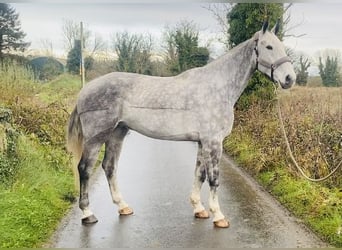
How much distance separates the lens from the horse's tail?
4.46 m

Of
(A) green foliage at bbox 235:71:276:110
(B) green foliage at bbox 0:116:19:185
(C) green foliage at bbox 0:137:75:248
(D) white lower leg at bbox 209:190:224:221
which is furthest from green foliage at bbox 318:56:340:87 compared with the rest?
(B) green foliage at bbox 0:116:19:185

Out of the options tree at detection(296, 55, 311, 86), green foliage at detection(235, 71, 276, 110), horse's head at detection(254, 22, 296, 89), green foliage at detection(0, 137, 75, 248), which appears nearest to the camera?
green foliage at detection(0, 137, 75, 248)

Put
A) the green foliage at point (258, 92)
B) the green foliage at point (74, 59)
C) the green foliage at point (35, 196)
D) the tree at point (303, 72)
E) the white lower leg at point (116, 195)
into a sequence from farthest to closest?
the green foliage at point (258, 92)
the tree at point (303, 72)
the green foliage at point (74, 59)
the white lower leg at point (116, 195)
the green foliage at point (35, 196)

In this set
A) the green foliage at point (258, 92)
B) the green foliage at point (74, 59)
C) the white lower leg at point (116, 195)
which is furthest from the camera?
the green foliage at point (258, 92)

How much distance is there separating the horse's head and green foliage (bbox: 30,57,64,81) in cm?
196

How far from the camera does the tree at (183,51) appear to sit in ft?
15.3

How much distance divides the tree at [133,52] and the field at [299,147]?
129 cm

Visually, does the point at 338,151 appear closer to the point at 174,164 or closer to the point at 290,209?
the point at 290,209

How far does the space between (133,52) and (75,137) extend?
99cm

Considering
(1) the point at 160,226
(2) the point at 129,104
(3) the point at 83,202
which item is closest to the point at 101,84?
(2) the point at 129,104

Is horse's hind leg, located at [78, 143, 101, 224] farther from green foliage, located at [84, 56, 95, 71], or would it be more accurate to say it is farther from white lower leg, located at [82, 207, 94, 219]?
green foliage, located at [84, 56, 95, 71]

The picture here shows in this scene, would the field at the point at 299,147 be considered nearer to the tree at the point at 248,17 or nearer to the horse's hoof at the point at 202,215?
the tree at the point at 248,17

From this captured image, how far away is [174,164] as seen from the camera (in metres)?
5.09

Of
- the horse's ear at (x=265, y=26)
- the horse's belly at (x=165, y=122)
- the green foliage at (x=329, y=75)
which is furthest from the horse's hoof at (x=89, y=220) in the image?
the green foliage at (x=329, y=75)
